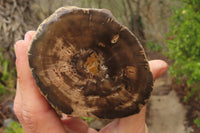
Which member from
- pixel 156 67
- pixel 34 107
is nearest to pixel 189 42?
pixel 156 67

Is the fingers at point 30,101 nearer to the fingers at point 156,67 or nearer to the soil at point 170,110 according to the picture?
the fingers at point 156,67

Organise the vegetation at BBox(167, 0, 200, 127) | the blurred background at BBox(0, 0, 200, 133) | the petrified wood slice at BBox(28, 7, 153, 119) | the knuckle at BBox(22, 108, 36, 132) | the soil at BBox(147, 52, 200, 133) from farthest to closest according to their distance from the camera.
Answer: the soil at BBox(147, 52, 200, 133) < the blurred background at BBox(0, 0, 200, 133) < the vegetation at BBox(167, 0, 200, 127) < the knuckle at BBox(22, 108, 36, 132) < the petrified wood slice at BBox(28, 7, 153, 119)

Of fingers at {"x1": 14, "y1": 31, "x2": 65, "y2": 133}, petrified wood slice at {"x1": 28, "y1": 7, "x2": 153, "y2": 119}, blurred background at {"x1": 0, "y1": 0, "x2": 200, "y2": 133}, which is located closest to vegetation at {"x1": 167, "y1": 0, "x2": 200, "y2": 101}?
blurred background at {"x1": 0, "y1": 0, "x2": 200, "y2": 133}

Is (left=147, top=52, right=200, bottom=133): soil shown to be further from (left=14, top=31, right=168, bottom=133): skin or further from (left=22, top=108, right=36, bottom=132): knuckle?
(left=22, top=108, right=36, bottom=132): knuckle

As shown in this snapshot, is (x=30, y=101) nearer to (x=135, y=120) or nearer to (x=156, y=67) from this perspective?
(x=135, y=120)

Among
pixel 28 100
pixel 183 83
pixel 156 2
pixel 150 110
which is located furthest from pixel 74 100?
pixel 183 83

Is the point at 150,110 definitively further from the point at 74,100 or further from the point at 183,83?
the point at 74,100
